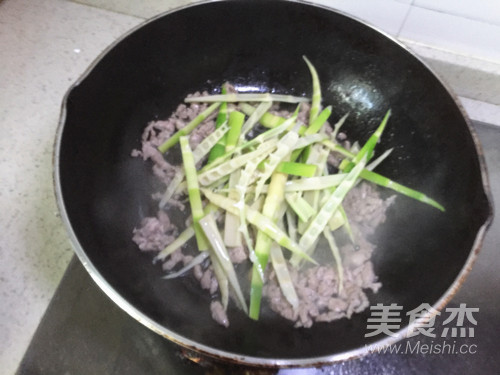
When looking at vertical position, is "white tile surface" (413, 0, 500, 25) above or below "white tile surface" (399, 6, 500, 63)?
above

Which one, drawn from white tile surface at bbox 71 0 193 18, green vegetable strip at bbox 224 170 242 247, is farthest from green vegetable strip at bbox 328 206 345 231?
white tile surface at bbox 71 0 193 18

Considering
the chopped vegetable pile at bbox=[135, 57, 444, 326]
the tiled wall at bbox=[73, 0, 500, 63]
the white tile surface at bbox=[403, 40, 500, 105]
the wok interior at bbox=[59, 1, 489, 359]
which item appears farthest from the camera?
the white tile surface at bbox=[403, 40, 500, 105]

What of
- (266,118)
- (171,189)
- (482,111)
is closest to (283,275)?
(171,189)

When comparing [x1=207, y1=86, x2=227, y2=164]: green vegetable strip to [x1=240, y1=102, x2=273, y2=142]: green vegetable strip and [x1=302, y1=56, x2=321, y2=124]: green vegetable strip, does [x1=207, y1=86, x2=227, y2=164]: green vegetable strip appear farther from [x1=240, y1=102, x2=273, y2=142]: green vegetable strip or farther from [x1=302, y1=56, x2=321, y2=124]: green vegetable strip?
[x1=302, y1=56, x2=321, y2=124]: green vegetable strip

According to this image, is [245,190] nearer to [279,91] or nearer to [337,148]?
[337,148]

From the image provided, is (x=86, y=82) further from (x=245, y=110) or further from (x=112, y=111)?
(x=245, y=110)

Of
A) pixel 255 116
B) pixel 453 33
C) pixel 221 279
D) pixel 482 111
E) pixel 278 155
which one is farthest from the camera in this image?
pixel 482 111

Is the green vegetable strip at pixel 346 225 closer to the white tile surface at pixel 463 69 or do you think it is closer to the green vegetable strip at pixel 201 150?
the green vegetable strip at pixel 201 150
